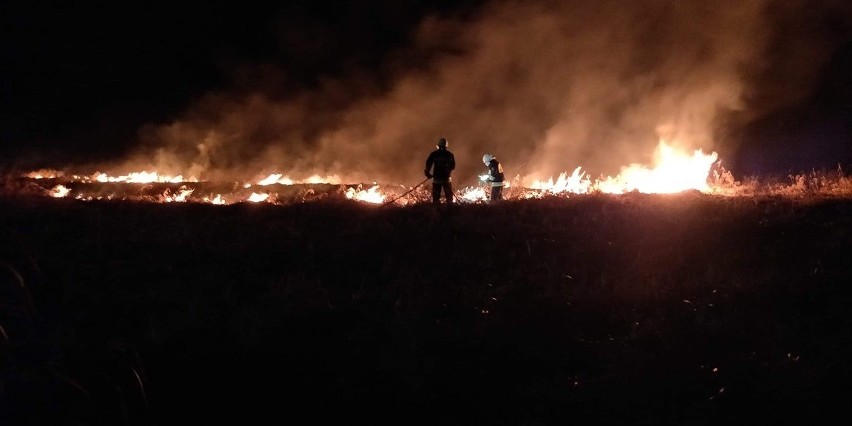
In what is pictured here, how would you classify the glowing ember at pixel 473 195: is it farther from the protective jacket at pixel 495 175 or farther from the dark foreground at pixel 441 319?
the dark foreground at pixel 441 319

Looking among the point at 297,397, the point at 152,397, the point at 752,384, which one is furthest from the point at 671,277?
the point at 152,397

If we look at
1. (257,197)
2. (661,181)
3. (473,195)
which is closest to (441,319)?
(473,195)

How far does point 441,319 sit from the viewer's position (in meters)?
6.36

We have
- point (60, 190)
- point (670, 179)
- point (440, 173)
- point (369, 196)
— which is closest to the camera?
point (440, 173)

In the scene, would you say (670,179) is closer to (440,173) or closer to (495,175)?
(495,175)

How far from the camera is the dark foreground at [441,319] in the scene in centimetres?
502

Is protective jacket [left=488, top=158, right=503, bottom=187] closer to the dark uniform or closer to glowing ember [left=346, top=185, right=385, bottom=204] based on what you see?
the dark uniform

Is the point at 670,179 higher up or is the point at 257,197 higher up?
the point at 257,197

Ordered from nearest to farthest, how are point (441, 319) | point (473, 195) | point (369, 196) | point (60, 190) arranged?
1. point (441, 319)
2. point (369, 196)
3. point (473, 195)
4. point (60, 190)

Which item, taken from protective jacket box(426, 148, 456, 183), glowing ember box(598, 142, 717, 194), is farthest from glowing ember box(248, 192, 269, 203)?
glowing ember box(598, 142, 717, 194)

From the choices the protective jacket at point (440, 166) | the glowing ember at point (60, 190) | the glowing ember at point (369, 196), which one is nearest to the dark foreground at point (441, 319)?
the protective jacket at point (440, 166)

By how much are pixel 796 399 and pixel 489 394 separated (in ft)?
7.14

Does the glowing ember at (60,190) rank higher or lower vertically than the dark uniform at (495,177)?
higher

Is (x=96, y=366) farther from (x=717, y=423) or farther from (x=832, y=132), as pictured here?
(x=832, y=132)
